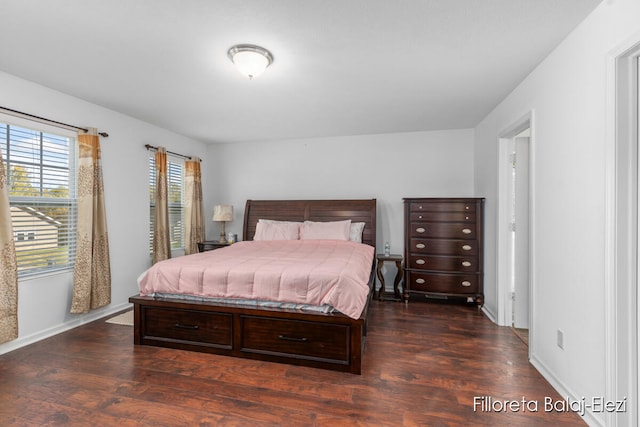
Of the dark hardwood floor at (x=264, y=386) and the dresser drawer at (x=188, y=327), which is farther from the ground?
the dresser drawer at (x=188, y=327)

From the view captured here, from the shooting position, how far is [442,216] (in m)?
3.96

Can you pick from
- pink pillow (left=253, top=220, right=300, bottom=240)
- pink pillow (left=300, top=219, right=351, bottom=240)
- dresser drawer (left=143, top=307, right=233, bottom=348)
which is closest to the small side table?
pink pillow (left=300, top=219, right=351, bottom=240)

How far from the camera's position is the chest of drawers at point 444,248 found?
385cm

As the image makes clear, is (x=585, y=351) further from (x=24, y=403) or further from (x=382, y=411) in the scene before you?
(x=24, y=403)

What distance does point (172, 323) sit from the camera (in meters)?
2.64

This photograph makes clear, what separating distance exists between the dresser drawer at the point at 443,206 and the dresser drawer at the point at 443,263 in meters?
0.60

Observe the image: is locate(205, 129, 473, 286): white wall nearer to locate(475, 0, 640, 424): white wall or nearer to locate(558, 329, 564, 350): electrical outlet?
locate(475, 0, 640, 424): white wall

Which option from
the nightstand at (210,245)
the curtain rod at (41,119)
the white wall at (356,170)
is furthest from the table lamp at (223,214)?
the curtain rod at (41,119)

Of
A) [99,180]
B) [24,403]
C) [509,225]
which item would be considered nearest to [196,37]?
[99,180]

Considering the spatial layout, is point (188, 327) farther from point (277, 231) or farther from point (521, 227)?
point (521, 227)

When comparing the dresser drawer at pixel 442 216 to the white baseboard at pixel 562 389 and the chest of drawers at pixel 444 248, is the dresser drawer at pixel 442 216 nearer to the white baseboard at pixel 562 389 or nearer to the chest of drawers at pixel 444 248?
the chest of drawers at pixel 444 248

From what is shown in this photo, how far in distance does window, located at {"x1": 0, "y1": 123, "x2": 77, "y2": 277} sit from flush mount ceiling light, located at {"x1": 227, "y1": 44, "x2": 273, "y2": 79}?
6.99 feet

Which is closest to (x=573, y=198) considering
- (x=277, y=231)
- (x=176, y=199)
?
(x=277, y=231)

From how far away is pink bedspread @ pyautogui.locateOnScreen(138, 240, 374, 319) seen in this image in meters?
2.29
